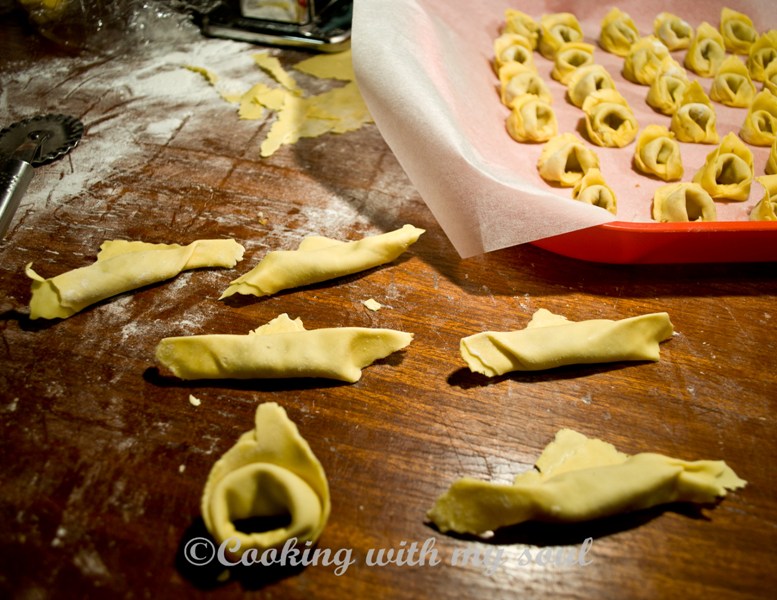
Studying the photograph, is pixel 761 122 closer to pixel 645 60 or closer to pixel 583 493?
pixel 645 60

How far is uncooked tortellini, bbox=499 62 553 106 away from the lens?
2170 millimetres

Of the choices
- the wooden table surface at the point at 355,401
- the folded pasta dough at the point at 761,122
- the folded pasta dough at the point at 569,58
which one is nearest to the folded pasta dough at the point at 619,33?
the folded pasta dough at the point at 569,58

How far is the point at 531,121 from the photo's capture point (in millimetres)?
2012

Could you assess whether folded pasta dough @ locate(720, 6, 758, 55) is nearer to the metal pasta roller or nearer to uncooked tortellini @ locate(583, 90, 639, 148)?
uncooked tortellini @ locate(583, 90, 639, 148)

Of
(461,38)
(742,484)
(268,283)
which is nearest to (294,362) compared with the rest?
(268,283)

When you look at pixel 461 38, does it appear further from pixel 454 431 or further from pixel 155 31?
pixel 454 431

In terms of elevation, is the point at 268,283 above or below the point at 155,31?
below

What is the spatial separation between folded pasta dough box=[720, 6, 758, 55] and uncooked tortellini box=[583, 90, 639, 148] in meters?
0.79

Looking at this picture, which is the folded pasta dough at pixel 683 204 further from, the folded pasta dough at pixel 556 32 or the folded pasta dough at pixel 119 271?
the folded pasta dough at pixel 119 271

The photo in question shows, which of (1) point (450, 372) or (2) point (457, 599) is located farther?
(1) point (450, 372)

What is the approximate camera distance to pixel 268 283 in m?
1.53

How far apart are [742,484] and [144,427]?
1277 mm

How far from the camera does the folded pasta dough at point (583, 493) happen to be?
1117mm

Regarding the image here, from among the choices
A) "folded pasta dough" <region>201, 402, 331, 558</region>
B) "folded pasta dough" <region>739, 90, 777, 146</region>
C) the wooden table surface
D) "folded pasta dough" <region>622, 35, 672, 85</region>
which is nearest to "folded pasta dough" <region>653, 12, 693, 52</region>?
"folded pasta dough" <region>622, 35, 672, 85</region>
